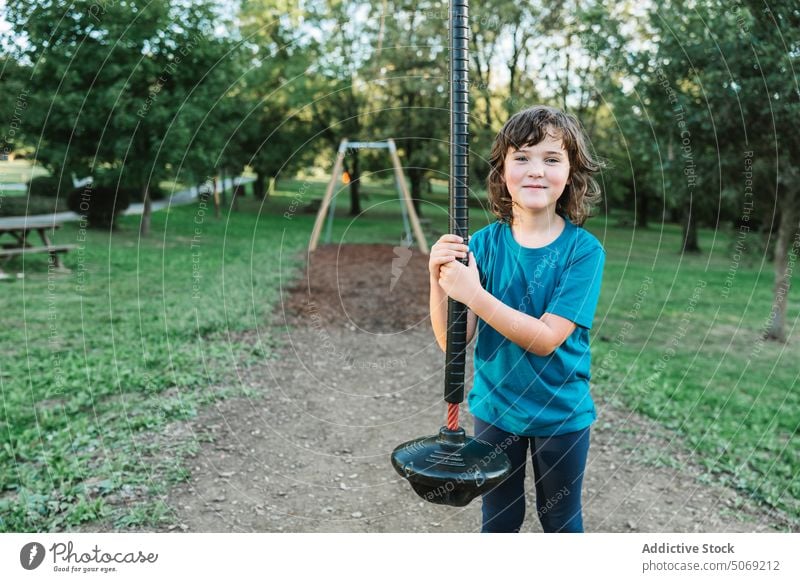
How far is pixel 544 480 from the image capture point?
2111mm

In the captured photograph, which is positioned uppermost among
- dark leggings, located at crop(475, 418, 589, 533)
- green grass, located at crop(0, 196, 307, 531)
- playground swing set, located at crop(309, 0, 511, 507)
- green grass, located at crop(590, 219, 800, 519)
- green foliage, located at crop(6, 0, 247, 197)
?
green foliage, located at crop(6, 0, 247, 197)

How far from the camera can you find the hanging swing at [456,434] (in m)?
1.61

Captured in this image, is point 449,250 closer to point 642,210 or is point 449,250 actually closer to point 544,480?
point 544,480

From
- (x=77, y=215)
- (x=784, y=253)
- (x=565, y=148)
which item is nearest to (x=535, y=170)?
(x=565, y=148)

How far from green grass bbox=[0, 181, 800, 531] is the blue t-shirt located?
939 millimetres

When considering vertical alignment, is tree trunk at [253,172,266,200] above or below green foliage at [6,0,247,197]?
below

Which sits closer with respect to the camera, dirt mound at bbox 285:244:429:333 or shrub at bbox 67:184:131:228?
dirt mound at bbox 285:244:429:333

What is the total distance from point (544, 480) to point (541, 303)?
55 centimetres

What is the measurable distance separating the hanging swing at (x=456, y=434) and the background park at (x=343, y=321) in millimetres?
903

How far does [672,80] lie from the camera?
6656 millimetres

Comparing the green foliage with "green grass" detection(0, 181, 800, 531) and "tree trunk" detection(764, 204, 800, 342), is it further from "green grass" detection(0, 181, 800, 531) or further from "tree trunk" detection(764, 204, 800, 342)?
"tree trunk" detection(764, 204, 800, 342)

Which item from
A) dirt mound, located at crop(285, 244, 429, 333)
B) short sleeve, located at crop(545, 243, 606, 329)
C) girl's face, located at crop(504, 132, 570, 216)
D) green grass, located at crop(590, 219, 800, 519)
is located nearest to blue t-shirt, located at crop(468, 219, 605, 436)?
short sleeve, located at crop(545, 243, 606, 329)

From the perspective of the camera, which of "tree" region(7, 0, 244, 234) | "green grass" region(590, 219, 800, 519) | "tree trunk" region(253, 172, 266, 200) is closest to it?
"green grass" region(590, 219, 800, 519)

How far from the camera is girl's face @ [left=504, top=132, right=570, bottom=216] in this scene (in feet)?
6.37
